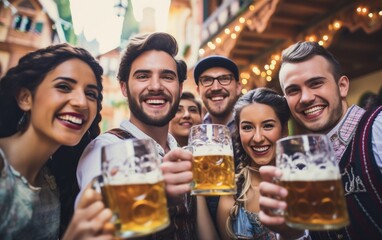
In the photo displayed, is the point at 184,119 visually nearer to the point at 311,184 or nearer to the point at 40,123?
the point at 40,123

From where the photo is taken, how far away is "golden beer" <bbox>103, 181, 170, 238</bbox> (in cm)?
90

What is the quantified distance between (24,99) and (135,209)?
884mm

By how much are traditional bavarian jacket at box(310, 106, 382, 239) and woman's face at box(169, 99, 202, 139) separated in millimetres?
1910

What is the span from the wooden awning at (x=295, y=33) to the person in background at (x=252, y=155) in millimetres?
2759

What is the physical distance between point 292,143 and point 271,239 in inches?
35.4

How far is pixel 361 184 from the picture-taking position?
53.1 inches

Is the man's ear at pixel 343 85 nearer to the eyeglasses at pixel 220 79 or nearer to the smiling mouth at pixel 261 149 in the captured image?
the smiling mouth at pixel 261 149

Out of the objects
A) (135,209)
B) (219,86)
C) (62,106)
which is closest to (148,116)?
(62,106)

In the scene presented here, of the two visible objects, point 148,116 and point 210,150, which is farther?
point 148,116

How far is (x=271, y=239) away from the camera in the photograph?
5.32ft

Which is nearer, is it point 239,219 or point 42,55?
point 42,55

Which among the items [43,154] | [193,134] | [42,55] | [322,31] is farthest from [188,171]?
[322,31]

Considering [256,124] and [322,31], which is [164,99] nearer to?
[256,124]

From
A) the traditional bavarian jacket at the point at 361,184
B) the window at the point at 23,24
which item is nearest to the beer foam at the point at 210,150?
the traditional bavarian jacket at the point at 361,184
